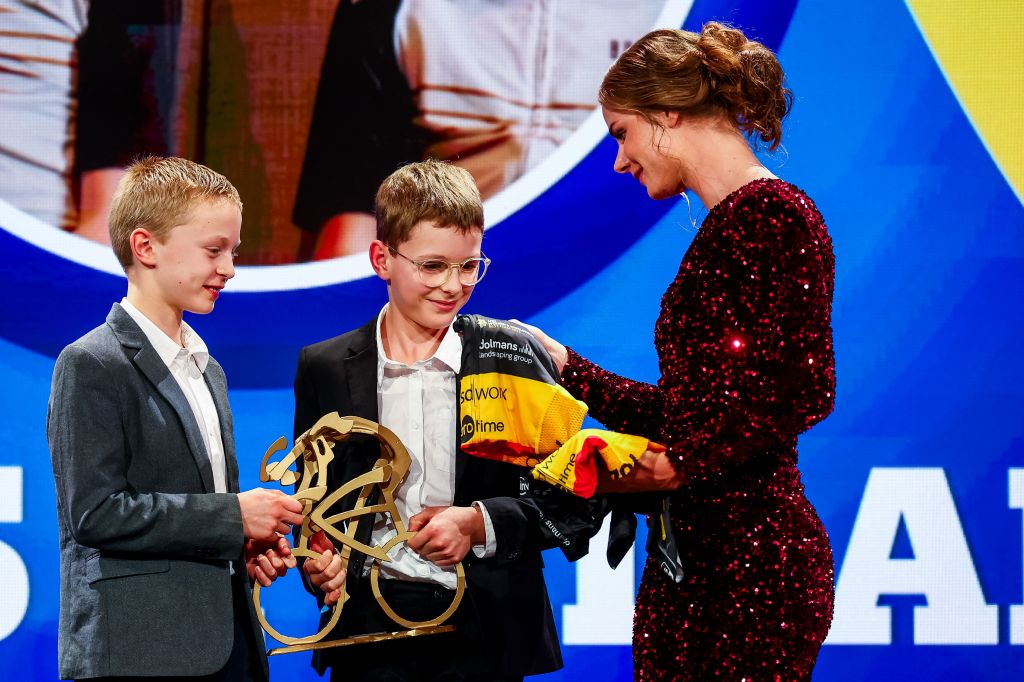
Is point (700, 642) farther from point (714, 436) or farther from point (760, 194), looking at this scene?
point (760, 194)

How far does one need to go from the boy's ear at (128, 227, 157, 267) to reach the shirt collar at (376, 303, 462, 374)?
456 mm

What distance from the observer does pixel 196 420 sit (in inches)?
77.3

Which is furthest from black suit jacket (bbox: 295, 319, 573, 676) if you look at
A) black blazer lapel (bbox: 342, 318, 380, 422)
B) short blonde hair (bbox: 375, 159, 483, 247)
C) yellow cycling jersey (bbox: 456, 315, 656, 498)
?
short blonde hair (bbox: 375, 159, 483, 247)

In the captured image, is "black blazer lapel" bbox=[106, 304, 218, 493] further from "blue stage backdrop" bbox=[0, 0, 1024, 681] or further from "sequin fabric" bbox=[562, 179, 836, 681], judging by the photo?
"blue stage backdrop" bbox=[0, 0, 1024, 681]

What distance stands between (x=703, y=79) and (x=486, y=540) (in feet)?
2.99

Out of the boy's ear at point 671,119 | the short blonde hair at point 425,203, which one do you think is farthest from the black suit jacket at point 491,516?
the boy's ear at point 671,119

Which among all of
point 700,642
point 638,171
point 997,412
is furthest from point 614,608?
point 638,171

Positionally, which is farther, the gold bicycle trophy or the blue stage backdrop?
the blue stage backdrop

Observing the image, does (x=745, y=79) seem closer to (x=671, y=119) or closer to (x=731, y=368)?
(x=671, y=119)

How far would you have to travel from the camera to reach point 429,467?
82.8 inches

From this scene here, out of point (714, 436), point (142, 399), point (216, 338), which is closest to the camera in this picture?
point (714, 436)

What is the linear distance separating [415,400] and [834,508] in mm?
1631

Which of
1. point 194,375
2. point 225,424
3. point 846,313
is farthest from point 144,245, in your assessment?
point 846,313

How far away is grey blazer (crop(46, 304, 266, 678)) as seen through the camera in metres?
1.82
